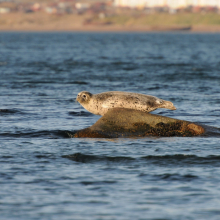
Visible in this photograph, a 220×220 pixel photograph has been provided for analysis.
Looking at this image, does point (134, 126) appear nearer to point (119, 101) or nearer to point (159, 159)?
point (119, 101)

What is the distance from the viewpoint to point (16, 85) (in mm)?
32531

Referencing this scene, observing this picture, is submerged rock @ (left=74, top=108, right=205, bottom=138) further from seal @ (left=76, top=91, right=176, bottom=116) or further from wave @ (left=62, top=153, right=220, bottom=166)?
wave @ (left=62, top=153, right=220, bottom=166)

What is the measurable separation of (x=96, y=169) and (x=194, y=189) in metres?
2.66

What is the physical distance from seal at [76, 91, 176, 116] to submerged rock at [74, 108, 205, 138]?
47 centimetres

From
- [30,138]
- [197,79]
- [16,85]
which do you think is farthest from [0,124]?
[197,79]

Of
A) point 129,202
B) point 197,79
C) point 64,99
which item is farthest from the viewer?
point 197,79

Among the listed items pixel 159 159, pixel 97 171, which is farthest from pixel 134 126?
pixel 97 171

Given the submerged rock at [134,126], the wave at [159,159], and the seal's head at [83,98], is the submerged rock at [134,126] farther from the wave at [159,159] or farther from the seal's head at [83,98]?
the wave at [159,159]

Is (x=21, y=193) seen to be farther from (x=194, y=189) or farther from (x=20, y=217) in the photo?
(x=194, y=189)

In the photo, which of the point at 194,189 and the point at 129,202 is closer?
the point at 129,202

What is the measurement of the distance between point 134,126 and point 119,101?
1084 mm

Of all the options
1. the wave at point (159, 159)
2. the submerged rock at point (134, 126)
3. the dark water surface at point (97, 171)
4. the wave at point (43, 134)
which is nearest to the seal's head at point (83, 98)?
the submerged rock at point (134, 126)

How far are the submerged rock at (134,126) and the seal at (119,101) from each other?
0.47 metres

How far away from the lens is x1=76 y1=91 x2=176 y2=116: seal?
53.4 ft
